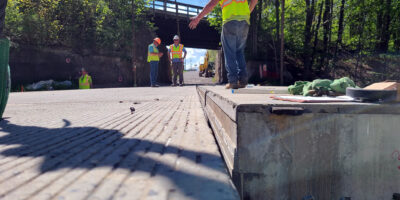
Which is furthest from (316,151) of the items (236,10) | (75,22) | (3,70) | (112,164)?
(75,22)

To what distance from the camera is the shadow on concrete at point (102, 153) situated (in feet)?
3.77

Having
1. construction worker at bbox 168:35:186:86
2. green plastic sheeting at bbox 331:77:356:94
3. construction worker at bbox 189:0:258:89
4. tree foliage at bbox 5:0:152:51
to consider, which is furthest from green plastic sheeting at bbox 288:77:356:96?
tree foliage at bbox 5:0:152:51

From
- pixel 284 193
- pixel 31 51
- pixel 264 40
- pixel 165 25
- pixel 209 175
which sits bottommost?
pixel 284 193

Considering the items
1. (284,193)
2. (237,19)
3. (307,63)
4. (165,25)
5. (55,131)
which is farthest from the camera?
(165,25)

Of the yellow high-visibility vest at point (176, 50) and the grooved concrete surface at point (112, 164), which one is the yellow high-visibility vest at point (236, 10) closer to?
the grooved concrete surface at point (112, 164)

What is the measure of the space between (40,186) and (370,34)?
20.6 meters

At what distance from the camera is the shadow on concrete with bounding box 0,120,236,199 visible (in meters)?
1.15

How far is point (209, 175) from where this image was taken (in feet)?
3.96

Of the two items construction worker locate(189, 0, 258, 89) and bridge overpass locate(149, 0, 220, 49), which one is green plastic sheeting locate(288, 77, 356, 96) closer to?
construction worker locate(189, 0, 258, 89)

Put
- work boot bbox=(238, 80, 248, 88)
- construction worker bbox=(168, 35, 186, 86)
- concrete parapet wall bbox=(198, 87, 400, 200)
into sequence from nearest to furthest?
1. concrete parapet wall bbox=(198, 87, 400, 200)
2. work boot bbox=(238, 80, 248, 88)
3. construction worker bbox=(168, 35, 186, 86)

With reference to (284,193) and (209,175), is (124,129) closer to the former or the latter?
(209,175)

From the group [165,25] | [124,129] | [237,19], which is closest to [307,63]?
[165,25]

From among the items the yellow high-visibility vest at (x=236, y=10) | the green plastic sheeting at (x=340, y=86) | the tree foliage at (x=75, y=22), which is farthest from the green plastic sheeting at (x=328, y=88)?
the tree foliage at (x=75, y=22)

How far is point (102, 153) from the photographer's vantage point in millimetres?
1557
